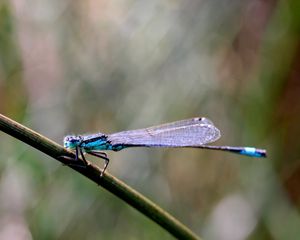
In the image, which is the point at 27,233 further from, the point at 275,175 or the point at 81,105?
the point at 275,175

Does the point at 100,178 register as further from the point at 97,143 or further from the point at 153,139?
the point at 153,139

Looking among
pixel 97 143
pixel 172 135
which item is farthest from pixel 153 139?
pixel 97 143

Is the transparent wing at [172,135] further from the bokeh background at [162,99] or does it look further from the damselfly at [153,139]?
the bokeh background at [162,99]

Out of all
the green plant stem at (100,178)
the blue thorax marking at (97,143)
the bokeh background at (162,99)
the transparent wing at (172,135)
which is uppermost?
the bokeh background at (162,99)

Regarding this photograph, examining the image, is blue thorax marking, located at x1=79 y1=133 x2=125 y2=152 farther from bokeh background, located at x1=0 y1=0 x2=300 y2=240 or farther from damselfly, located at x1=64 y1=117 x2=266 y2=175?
bokeh background, located at x1=0 y1=0 x2=300 y2=240

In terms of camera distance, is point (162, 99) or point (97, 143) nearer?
point (97, 143)

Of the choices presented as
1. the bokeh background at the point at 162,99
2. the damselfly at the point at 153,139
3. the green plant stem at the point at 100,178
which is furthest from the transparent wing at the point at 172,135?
A: the bokeh background at the point at 162,99

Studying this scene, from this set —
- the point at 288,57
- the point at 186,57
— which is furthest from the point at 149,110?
the point at 288,57
